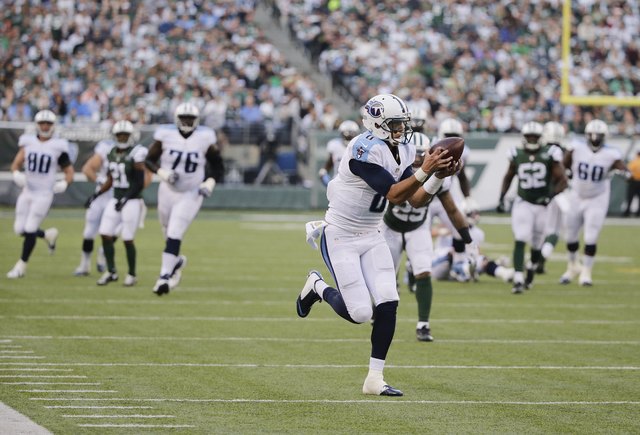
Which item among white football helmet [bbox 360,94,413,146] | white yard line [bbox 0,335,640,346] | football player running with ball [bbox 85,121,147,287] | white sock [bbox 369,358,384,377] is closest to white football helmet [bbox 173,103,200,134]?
football player running with ball [bbox 85,121,147,287]

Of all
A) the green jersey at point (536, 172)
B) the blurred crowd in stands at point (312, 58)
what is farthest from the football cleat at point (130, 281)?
the blurred crowd in stands at point (312, 58)

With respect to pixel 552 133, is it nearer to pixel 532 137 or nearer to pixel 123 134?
pixel 532 137

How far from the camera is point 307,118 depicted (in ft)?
88.5

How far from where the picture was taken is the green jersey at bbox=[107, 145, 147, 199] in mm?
13242

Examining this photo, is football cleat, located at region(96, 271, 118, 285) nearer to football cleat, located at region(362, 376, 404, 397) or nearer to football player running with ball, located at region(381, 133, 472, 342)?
football player running with ball, located at region(381, 133, 472, 342)

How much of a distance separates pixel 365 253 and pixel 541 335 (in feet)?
10.2

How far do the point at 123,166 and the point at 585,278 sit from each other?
5395mm

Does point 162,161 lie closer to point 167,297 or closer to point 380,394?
point 167,297

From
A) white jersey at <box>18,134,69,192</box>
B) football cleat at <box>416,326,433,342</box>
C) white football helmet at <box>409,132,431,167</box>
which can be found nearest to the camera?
football cleat at <box>416,326,433,342</box>

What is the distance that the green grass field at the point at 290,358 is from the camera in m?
6.52

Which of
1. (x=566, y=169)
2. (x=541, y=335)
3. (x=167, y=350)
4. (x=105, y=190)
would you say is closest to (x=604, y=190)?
(x=566, y=169)

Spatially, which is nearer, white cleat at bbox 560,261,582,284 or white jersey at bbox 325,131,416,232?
white jersey at bbox 325,131,416,232

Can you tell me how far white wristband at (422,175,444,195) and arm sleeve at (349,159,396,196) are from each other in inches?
9.2

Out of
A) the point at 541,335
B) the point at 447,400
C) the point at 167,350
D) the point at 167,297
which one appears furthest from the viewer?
the point at 167,297
